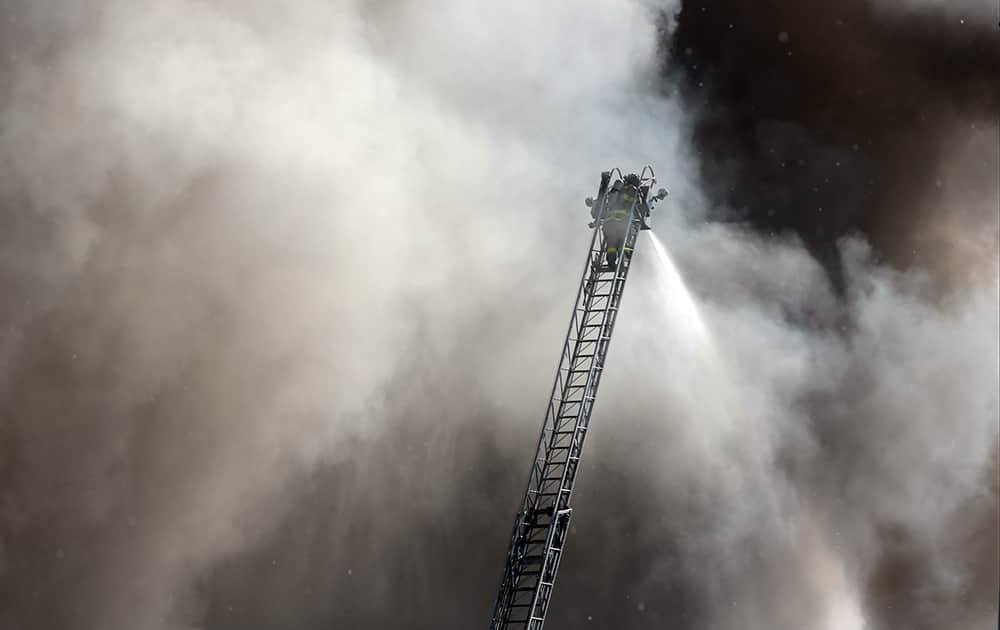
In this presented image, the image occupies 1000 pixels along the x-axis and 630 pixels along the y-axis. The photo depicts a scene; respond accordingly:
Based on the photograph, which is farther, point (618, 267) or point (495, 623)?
point (618, 267)

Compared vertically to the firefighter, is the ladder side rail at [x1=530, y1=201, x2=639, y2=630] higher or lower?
lower

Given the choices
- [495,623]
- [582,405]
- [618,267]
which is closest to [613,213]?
[618,267]

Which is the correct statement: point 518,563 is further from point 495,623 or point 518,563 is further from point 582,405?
point 582,405

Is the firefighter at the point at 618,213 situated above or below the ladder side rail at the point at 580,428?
above

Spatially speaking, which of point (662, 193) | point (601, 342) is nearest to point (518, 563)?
point (601, 342)

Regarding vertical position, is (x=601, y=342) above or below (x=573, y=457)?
above

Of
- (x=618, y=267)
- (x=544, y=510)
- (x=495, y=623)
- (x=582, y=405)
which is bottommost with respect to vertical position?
(x=495, y=623)

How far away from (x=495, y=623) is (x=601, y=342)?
6354 millimetres

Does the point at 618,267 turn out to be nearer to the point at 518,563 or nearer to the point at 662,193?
the point at 662,193

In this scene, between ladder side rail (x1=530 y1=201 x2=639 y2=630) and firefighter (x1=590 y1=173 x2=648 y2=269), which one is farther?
firefighter (x1=590 y1=173 x2=648 y2=269)

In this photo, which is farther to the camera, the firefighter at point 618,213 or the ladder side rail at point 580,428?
the firefighter at point 618,213

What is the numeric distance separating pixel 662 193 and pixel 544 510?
7.03 meters

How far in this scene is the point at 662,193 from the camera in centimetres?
2095

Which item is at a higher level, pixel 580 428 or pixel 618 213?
pixel 618 213
